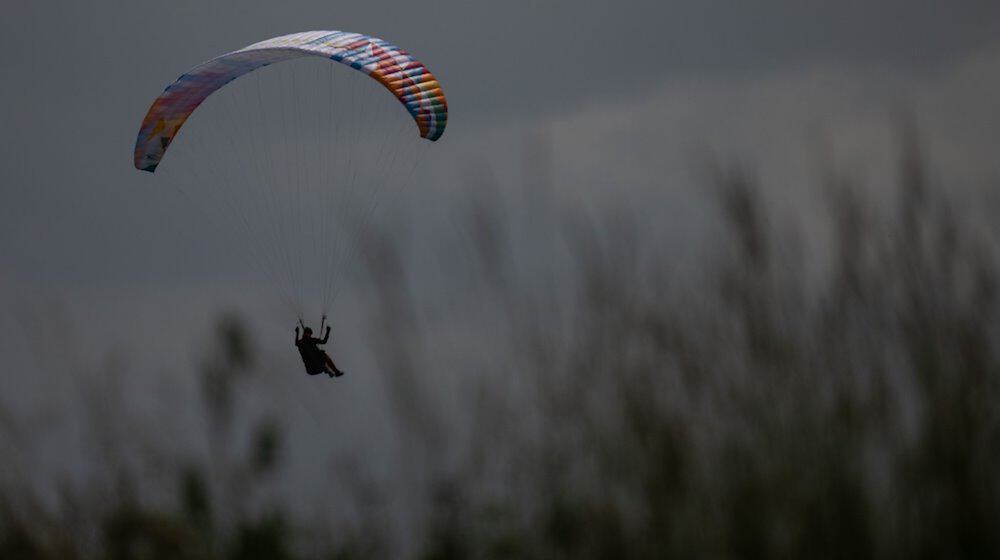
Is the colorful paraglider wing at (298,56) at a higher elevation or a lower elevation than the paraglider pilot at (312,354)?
higher

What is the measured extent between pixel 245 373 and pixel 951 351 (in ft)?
7.75

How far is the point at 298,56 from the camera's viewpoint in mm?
16375

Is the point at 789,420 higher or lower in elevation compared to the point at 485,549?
higher

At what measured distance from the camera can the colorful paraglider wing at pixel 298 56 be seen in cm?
1545

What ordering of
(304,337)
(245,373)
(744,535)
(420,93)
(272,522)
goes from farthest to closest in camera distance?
1. (304,337)
2. (420,93)
3. (245,373)
4. (272,522)
5. (744,535)

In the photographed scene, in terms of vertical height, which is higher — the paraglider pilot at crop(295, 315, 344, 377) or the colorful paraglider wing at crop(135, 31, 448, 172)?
the colorful paraglider wing at crop(135, 31, 448, 172)

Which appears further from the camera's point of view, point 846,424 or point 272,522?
point 272,522

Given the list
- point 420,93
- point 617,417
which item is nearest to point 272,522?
point 617,417

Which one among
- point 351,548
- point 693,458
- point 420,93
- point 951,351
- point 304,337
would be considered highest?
point 420,93

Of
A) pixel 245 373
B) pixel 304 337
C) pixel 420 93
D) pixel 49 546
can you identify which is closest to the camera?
pixel 49 546

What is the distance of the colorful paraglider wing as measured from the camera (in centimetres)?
1545

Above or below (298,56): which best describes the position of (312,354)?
below

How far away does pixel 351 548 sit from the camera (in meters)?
4.30

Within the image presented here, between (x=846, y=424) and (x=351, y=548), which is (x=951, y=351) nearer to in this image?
(x=846, y=424)
